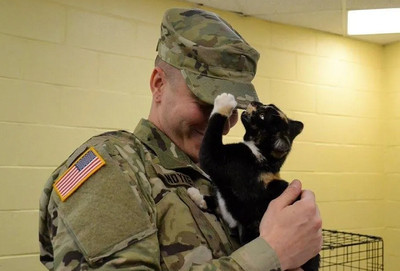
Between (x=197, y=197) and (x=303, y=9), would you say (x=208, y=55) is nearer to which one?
(x=197, y=197)

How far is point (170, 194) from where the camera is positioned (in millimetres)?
1036

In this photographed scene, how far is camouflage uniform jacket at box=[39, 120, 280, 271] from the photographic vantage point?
0.82 m

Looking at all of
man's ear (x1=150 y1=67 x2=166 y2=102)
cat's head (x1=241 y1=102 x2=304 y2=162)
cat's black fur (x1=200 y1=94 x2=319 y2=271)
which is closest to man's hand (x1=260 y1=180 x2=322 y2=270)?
cat's black fur (x1=200 y1=94 x2=319 y2=271)

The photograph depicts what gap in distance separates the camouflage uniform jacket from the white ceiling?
1.83 metres

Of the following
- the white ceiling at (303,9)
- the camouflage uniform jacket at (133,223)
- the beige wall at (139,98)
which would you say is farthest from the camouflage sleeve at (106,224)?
the white ceiling at (303,9)

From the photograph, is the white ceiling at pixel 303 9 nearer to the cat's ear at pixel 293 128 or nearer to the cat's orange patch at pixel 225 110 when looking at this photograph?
the cat's ear at pixel 293 128

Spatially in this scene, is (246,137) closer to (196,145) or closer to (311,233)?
(196,145)

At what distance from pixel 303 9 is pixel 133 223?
2318 mm

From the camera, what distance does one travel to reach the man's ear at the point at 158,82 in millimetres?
1249

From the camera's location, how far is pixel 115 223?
83 centimetres

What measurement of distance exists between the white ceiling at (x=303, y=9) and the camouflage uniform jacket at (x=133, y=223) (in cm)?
183

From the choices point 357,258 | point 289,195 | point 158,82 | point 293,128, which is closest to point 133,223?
point 289,195

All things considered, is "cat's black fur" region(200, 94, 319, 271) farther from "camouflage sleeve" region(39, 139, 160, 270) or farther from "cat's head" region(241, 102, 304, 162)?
"camouflage sleeve" region(39, 139, 160, 270)

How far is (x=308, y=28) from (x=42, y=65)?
1905 millimetres
